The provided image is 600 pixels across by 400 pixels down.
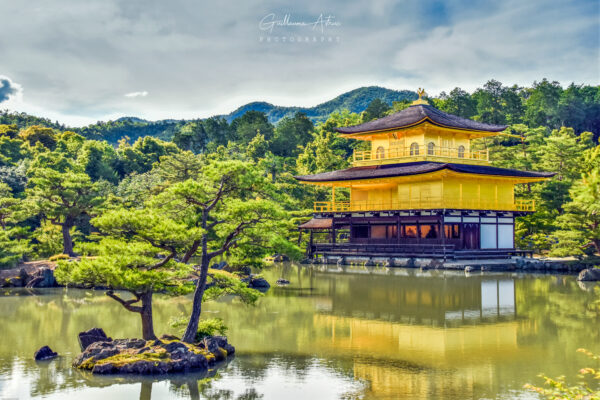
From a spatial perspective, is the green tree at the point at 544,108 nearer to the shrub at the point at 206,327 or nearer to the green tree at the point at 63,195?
the green tree at the point at 63,195

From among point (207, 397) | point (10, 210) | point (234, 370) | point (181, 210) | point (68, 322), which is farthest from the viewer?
point (10, 210)

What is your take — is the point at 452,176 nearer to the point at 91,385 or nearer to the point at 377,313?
the point at 377,313

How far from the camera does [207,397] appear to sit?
1071 cm

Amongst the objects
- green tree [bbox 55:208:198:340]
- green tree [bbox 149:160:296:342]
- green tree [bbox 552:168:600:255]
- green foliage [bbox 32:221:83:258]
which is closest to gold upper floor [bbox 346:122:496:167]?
green tree [bbox 552:168:600:255]

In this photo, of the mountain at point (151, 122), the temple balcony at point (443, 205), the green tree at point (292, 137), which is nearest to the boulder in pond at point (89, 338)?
the temple balcony at point (443, 205)

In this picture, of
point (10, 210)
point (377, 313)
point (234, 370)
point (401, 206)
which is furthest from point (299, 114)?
point (234, 370)

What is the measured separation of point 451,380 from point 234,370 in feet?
13.9

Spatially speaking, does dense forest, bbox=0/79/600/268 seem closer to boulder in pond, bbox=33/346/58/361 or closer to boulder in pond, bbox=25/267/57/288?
boulder in pond, bbox=25/267/57/288

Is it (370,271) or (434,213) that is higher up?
(434,213)

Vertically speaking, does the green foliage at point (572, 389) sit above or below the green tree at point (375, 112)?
below

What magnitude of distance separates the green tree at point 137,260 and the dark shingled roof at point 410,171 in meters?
23.4

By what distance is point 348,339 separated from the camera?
15164 mm

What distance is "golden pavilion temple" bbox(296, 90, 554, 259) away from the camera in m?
36.0

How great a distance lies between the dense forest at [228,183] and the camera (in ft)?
44.6
